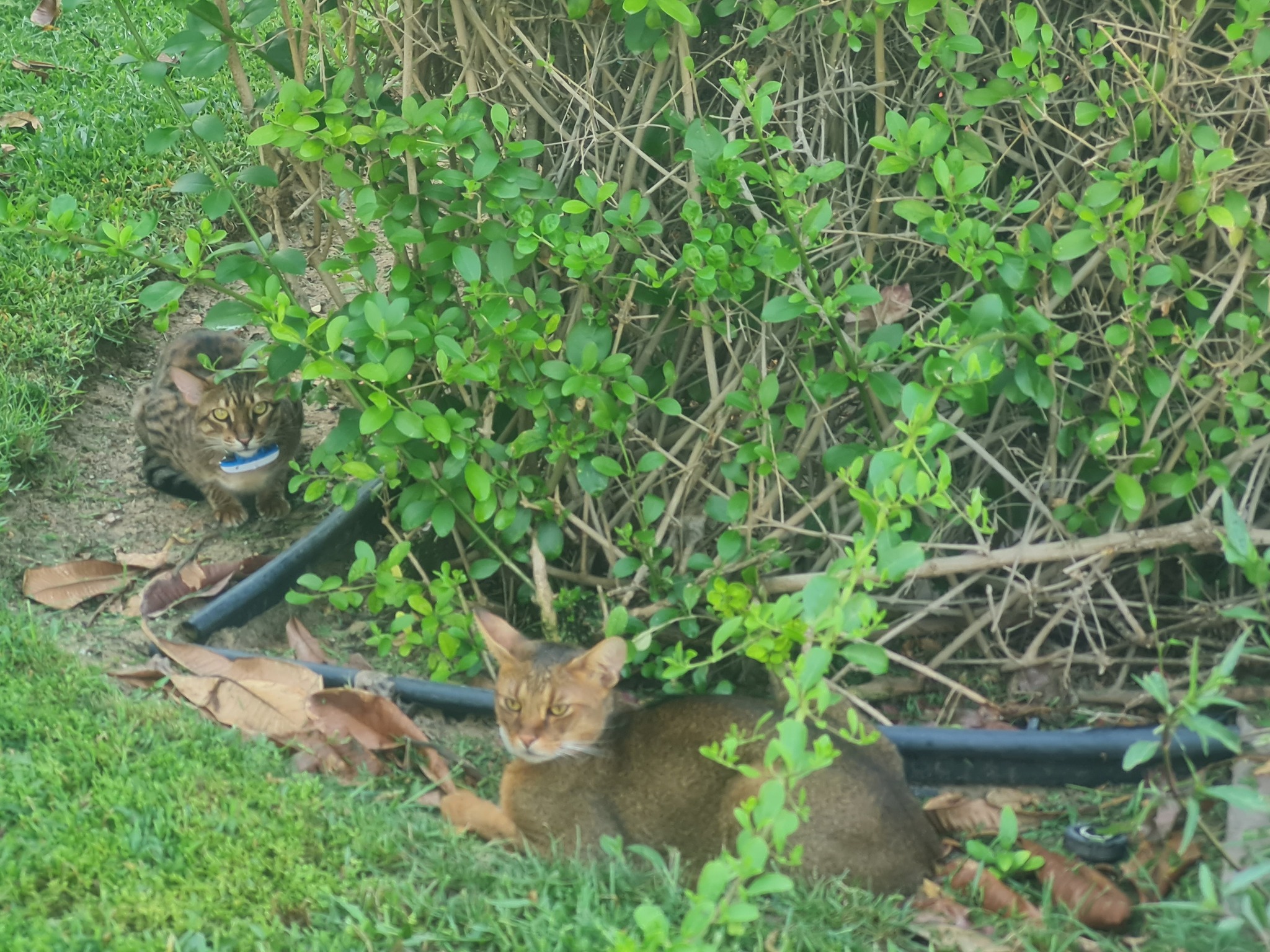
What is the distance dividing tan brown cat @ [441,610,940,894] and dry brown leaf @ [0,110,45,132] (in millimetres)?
4206

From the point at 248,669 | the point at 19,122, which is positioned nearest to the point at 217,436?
the point at 248,669

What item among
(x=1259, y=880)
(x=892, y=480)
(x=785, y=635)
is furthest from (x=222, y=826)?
(x=1259, y=880)

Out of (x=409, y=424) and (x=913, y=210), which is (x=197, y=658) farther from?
(x=913, y=210)

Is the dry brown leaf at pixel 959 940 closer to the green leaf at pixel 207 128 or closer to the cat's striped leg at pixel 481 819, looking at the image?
the cat's striped leg at pixel 481 819

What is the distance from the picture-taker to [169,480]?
197 inches

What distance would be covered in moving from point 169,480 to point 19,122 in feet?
8.18

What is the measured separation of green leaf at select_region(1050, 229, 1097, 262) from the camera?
3.14m

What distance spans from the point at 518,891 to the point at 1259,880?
1.59 metres

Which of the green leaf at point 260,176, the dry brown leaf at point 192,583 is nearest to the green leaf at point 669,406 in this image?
the green leaf at point 260,176

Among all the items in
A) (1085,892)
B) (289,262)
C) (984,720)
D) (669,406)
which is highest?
(289,262)

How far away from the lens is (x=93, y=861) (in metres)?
2.87

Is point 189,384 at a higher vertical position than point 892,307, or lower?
lower

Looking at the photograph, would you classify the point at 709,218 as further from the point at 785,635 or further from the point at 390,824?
the point at 390,824

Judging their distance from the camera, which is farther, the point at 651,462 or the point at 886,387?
the point at 651,462
